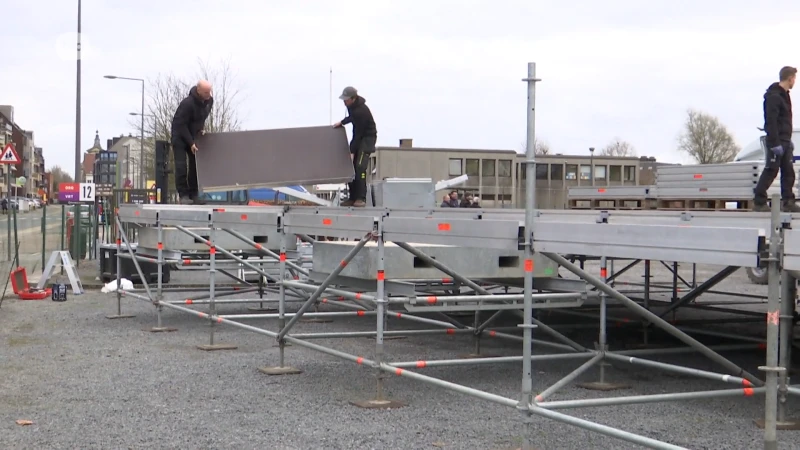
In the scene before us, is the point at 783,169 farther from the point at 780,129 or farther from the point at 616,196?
the point at 616,196

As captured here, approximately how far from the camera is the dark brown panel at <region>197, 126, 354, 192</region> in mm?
12930

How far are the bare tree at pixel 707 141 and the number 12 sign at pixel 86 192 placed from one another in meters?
52.5

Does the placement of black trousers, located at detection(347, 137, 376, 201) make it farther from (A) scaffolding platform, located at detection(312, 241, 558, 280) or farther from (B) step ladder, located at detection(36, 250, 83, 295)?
(B) step ladder, located at detection(36, 250, 83, 295)

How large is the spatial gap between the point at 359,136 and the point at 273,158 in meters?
1.26

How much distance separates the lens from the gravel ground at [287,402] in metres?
7.33

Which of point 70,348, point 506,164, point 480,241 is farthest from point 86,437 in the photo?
point 506,164

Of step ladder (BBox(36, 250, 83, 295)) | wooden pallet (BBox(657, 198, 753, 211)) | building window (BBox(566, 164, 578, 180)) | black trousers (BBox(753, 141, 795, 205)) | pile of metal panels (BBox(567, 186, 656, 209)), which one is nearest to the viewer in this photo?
black trousers (BBox(753, 141, 795, 205))

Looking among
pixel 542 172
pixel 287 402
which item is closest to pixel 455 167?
pixel 542 172

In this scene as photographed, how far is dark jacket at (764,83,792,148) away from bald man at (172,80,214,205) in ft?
22.6

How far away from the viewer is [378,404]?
28.0ft

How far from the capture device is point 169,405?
337 inches

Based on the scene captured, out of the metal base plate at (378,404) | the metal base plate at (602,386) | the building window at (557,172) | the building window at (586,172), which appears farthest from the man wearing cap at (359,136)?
the building window at (586,172)

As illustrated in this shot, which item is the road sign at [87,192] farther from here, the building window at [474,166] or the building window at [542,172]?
the building window at [542,172]

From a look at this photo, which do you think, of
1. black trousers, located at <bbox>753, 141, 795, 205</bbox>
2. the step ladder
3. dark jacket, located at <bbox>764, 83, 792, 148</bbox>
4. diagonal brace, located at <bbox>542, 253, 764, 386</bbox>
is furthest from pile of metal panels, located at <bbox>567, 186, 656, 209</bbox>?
diagonal brace, located at <bbox>542, 253, 764, 386</bbox>
